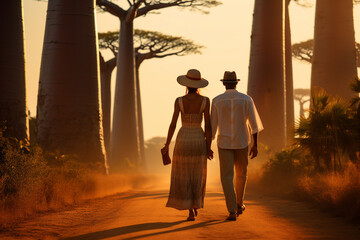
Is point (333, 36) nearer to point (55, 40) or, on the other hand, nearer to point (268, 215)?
point (55, 40)

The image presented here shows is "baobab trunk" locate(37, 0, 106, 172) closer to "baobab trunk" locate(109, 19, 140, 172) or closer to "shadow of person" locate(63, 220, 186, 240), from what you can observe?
"shadow of person" locate(63, 220, 186, 240)

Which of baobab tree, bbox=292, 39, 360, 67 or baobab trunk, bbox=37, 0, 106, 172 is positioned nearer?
baobab trunk, bbox=37, 0, 106, 172

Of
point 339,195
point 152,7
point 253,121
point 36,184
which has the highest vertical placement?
point 152,7

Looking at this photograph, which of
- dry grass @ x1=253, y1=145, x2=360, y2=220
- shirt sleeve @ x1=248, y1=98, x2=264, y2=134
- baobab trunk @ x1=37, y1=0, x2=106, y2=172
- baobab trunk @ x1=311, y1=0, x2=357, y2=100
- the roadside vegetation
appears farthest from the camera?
baobab trunk @ x1=311, y1=0, x2=357, y2=100

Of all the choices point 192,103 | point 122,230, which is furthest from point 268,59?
point 122,230

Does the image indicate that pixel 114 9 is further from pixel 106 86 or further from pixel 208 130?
pixel 208 130

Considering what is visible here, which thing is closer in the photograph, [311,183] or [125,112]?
[311,183]

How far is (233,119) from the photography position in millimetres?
9289

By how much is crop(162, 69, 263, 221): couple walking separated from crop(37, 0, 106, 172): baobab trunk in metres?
6.37

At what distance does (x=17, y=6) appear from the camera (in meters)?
13.9

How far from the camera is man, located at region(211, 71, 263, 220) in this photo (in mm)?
9141

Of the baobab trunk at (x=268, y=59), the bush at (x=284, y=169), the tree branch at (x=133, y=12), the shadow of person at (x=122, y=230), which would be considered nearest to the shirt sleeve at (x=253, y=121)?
the shadow of person at (x=122, y=230)

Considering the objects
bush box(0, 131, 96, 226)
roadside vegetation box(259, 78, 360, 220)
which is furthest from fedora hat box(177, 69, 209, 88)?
roadside vegetation box(259, 78, 360, 220)

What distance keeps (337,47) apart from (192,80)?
14498mm
